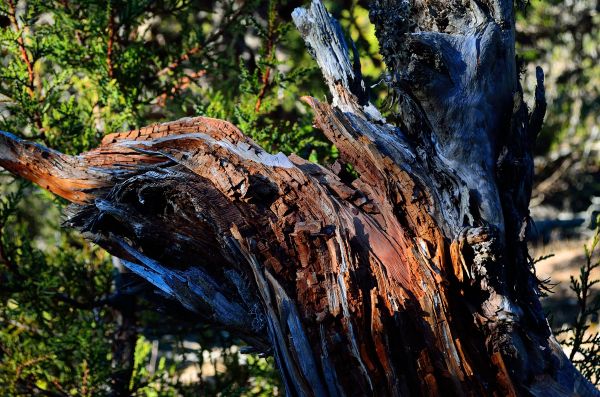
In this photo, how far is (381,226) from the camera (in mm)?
2816

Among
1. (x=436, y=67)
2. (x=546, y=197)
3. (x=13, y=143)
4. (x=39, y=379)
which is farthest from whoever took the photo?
(x=546, y=197)

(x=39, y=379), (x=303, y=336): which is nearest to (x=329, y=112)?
(x=303, y=336)

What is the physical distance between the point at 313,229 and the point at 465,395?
36.2 inches

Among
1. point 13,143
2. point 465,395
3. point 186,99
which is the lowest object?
point 465,395

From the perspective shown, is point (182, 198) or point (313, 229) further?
point (182, 198)

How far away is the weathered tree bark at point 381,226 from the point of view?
2.51 m

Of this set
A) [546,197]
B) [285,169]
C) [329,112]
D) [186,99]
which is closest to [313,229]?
[285,169]

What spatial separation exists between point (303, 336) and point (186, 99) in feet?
8.47

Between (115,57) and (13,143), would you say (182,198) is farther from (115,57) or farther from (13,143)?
(115,57)

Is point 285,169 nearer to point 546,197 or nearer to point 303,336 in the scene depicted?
point 303,336

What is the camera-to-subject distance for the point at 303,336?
2549 millimetres

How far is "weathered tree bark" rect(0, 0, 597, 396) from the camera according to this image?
2.51m

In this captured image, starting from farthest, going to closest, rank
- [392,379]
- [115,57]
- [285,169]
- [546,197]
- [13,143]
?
[546,197]
[115,57]
[13,143]
[285,169]
[392,379]

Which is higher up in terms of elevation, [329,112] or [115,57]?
[115,57]
